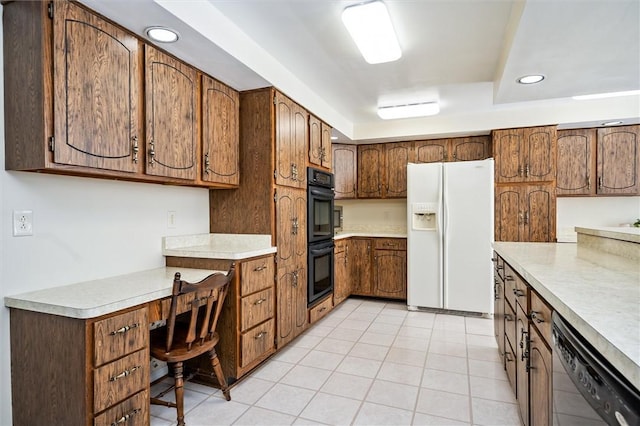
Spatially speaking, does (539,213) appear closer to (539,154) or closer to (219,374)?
(539,154)

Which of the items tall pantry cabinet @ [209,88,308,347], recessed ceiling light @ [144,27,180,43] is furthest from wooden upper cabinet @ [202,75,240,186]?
recessed ceiling light @ [144,27,180,43]

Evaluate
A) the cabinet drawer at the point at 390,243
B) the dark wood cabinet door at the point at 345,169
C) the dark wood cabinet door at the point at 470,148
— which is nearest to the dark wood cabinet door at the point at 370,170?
the dark wood cabinet door at the point at 345,169

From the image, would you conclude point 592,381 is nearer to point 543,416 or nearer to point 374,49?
point 543,416

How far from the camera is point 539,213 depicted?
3990 mm

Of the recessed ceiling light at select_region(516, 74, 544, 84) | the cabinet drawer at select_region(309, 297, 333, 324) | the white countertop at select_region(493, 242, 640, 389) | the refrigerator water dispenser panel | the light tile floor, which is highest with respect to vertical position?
the recessed ceiling light at select_region(516, 74, 544, 84)

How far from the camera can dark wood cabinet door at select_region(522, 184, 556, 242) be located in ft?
13.0

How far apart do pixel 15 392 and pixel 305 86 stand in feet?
9.79

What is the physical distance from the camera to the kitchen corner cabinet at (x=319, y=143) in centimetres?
349

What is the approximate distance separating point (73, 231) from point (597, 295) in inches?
95.3

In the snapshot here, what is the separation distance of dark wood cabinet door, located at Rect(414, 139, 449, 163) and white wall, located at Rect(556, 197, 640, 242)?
153cm

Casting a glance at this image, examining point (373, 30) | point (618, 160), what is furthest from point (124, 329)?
point (618, 160)

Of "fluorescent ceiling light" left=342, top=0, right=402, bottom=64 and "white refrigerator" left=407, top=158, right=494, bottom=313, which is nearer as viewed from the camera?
"fluorescent ceiling light" left=342, top=0, right=402, bottom=64

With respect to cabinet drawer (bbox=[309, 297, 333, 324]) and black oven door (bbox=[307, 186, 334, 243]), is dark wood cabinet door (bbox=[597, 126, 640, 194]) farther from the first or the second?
cabinet drawer (bbox=[309, 297, 333, 324])

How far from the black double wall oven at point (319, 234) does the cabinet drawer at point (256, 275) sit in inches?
27.4
